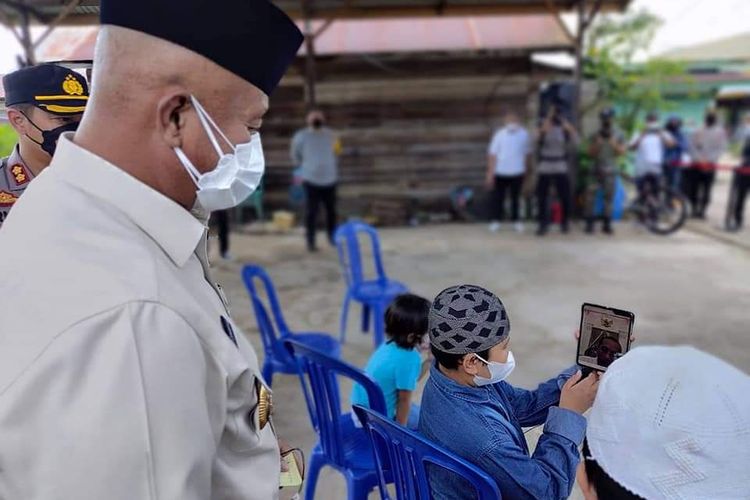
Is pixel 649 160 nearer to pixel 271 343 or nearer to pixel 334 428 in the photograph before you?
pixel 271 343

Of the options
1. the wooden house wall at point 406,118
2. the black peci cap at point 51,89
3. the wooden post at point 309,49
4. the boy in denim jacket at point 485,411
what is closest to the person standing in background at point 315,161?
the wooden post at point 309,49

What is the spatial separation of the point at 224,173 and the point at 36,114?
106cm

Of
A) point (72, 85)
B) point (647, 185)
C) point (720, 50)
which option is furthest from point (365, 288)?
point (720, 50)

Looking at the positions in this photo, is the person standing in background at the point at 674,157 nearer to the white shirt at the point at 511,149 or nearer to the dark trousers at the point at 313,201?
the white shirt at the point at 511,149

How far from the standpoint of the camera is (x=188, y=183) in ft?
2.64

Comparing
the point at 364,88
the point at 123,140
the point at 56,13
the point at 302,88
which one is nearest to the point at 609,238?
the point at 364,88

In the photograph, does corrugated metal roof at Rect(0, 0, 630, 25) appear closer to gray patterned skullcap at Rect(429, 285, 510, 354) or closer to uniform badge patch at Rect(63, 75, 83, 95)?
uniform badge patch at Rect(63, 75, 83, 95)

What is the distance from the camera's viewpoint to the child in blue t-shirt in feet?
6.59

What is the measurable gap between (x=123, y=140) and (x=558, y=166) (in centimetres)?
701

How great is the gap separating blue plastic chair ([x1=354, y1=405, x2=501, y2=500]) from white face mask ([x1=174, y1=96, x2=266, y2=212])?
740 millimetres

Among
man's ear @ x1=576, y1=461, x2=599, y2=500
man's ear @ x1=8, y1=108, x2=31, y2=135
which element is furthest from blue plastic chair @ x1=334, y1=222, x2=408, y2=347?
man's ear @ x1=576, y1=461, x2=599, y2=500

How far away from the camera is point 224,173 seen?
848 mm

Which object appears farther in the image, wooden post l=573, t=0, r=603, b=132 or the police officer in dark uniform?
wooden post l=573, t=0, r=603, b=132

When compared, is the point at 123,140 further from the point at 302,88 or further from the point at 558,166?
the point at 302,88
